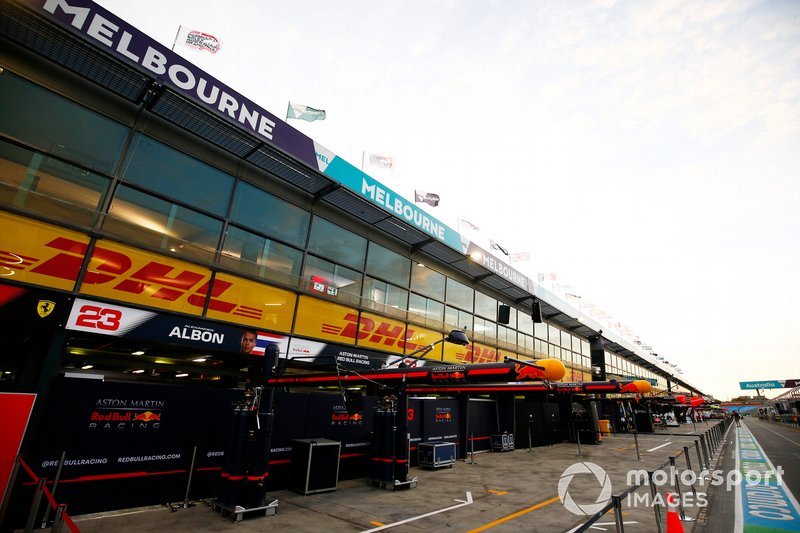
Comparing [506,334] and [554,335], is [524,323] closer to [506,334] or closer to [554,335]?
[506,334]

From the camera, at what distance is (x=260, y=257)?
14.1 metres

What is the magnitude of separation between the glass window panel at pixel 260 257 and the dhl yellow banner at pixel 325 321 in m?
1.22

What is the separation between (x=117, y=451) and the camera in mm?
8789

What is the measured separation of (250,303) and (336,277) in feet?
13.9

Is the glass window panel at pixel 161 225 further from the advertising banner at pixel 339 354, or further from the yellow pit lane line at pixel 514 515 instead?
the yellow pit lane line at pixel 514 515

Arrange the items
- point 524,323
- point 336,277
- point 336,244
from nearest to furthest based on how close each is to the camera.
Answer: point 336,277 < point 336,244 < point 524,323

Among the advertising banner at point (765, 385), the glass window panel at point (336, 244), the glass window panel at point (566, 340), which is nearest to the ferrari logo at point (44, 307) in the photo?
the glass window panel at point (336, 244)

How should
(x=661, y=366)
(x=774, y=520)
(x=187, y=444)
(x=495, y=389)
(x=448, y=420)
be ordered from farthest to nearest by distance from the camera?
1. (x=661, y=366)
2. (x=448, y=420)
3. (x=495, y=389)
4. (x=187, y=444)
5. (x=774, y=520)

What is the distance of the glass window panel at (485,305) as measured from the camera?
2536cm

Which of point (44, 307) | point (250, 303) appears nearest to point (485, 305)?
point (250, 303)

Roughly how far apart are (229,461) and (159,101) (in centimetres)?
1060

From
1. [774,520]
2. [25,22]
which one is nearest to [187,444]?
[25,22]

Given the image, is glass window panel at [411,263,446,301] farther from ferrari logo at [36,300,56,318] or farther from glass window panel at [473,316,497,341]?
ferrari logo at [36,300,56,318]

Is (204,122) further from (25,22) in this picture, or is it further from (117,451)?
(117,451)
